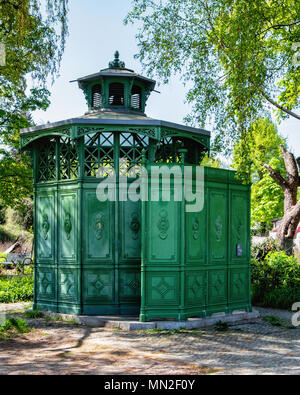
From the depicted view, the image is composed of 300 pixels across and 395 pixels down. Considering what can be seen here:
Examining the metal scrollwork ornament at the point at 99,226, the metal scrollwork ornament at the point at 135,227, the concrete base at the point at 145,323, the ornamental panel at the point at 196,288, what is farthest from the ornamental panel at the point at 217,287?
the metal scrollwork ornament at the point at 99,226

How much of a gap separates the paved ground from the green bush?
2.87 m

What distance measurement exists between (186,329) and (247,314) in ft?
7.40

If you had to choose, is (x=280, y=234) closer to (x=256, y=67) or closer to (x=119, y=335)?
(x=256, y=67)

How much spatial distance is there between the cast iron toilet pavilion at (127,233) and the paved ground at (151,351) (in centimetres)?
91

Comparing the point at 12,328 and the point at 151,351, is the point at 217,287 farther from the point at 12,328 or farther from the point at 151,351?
the point at 12,328

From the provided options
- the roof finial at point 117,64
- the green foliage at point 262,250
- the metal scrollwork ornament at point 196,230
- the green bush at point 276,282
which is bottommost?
the green bush at point 276,282

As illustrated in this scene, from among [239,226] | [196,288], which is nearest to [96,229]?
[196,288]

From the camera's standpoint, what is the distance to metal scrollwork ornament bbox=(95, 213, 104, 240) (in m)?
10.8

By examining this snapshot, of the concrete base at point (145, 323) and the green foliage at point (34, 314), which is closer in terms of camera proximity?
the concrete base at point (145, 323)

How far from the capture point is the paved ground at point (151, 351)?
6785mm

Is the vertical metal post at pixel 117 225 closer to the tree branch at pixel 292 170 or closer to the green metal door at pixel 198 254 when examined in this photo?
the green metal door at pixel 198 254

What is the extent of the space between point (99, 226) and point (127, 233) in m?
0.66

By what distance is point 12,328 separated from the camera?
9750 millimetres

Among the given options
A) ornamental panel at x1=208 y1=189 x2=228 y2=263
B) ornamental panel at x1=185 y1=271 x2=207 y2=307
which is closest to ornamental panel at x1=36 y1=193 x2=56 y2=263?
ornamental panel at x1=185 y1=271 x2=207 y2=307
